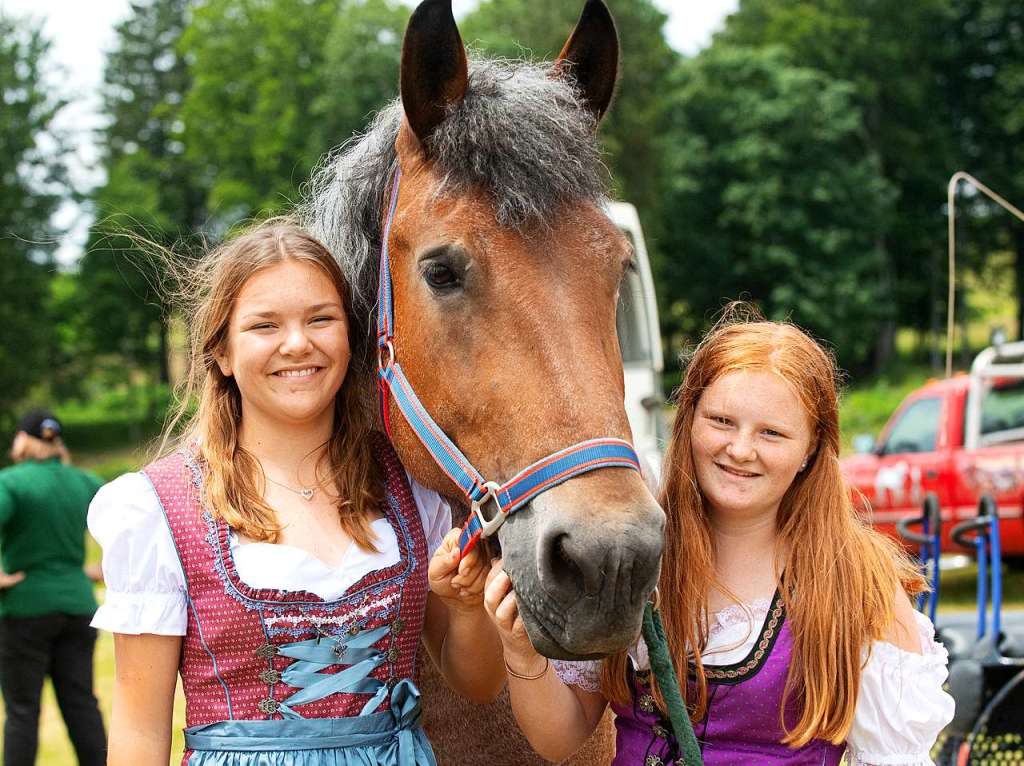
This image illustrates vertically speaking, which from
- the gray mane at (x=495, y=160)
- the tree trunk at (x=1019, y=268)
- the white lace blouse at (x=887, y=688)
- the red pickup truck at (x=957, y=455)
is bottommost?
the red pickup truck at (x=957, y=455)

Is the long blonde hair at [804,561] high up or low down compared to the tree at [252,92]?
down

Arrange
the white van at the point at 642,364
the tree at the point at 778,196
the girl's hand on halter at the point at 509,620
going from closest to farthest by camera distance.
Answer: the girl's hand on halter at the point at 509,620 < the white van at the point at 642,364 < the tree at the point at 778,196

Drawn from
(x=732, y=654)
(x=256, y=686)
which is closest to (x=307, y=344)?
(x=256, y=686)

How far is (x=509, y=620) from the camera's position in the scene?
1585 millimetres

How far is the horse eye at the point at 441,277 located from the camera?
5.75 feet

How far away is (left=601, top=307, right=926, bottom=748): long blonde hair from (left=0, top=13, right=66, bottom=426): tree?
26.1m

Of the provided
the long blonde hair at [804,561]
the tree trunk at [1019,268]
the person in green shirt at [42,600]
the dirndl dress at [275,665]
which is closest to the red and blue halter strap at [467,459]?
the dirndl dress at [275,665]

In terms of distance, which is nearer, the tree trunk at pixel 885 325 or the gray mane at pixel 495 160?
the gray mane at pixel 495 160

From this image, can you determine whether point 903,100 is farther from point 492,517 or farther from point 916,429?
point 492,517

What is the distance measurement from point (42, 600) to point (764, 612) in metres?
4.53

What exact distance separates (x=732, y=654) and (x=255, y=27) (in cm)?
3265

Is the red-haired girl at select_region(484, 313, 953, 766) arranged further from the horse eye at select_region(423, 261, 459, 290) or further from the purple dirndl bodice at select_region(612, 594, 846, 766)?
the horse eye at select_region(423, 261, 459, 290)

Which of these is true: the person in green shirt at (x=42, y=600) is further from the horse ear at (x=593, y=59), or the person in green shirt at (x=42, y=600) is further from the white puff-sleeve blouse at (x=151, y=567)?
the horse ear at (x=593, y=59)

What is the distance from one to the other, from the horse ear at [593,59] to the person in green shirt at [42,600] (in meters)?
4.31
